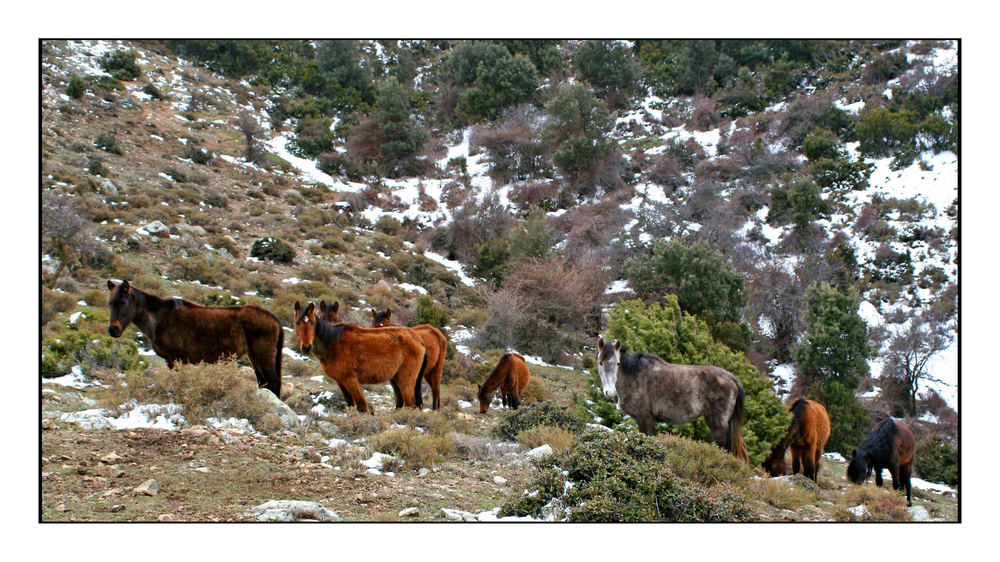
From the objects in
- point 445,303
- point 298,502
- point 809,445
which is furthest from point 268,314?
point 445,303

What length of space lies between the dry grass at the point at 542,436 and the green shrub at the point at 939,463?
29.7 feet

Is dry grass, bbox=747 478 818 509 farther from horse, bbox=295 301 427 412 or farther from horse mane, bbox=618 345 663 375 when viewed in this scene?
horse, bbox=295 301 427 412

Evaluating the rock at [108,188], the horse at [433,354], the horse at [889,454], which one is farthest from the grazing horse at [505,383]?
the rock at [108,188]

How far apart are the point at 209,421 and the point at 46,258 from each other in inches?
521

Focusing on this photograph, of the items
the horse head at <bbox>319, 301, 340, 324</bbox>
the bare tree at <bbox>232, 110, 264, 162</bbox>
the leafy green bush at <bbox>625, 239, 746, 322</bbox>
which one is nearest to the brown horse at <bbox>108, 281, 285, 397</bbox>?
the horse head at <bbox>319, 301, 340, 324</bbox>

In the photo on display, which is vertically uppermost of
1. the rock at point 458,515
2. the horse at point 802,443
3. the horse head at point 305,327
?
the horse head at point 305,327

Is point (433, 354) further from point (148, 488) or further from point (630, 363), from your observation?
point (148, 488)

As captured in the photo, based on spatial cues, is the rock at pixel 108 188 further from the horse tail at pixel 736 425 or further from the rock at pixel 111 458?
the horse tail at pixel 736 425

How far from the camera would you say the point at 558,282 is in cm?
2561

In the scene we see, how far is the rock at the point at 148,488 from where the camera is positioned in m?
5.29

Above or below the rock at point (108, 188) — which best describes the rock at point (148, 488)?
below

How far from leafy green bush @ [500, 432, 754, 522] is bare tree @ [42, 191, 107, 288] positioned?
15.3 meters

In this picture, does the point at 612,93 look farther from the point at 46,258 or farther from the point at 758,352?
the point at 46,258

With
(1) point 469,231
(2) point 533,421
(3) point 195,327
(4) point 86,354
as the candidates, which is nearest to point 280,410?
(3) point 195,327
